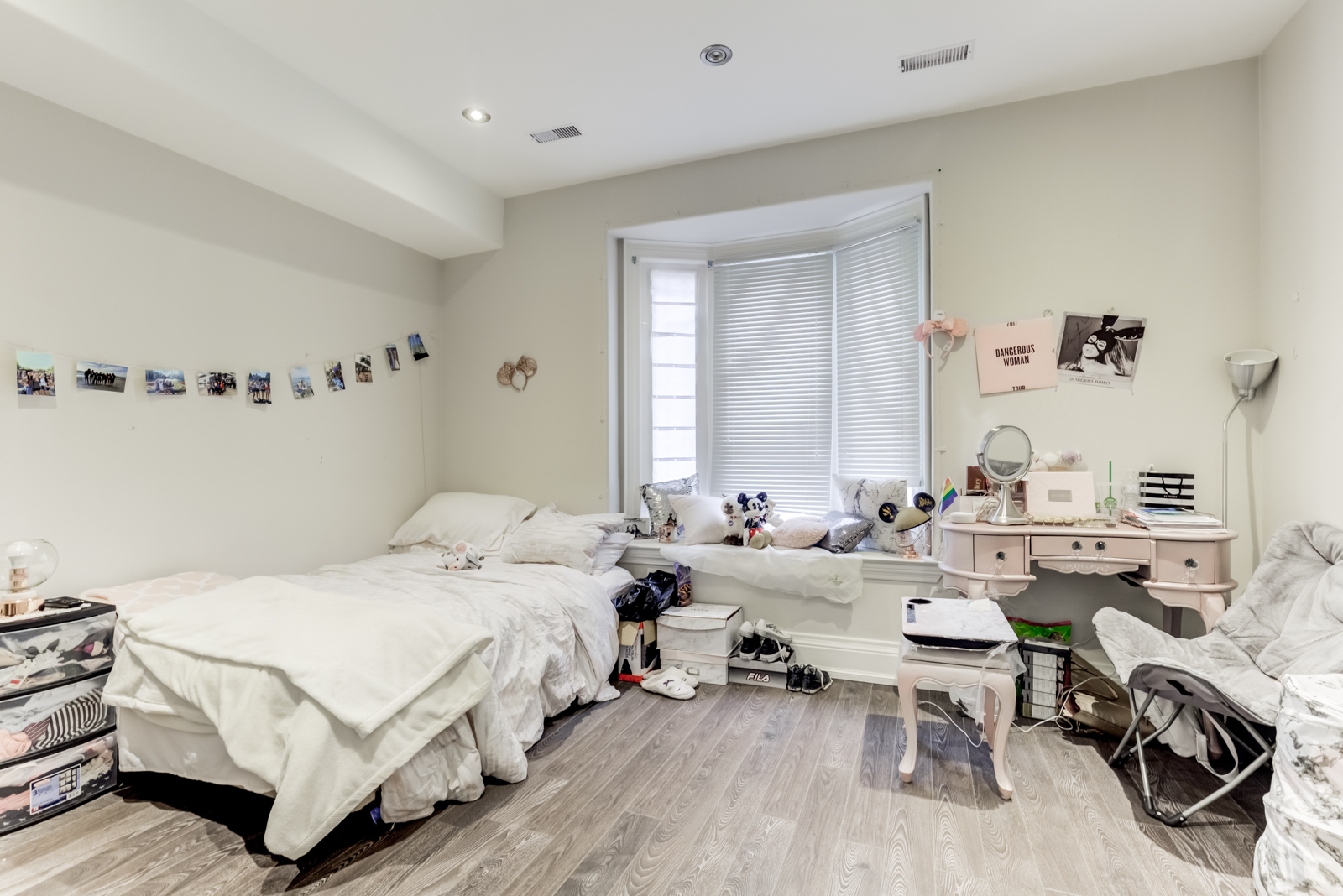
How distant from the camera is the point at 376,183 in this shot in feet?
9.94

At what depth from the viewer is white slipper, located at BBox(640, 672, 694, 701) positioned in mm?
2914

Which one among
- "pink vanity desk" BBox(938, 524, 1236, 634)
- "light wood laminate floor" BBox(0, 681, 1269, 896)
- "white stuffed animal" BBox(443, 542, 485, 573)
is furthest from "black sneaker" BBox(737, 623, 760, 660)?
"white stuffed animal" BBox(443, 542, 485, 573)

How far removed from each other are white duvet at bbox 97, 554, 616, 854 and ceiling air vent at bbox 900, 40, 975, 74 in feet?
8.52

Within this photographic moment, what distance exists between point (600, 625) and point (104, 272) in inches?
95.1

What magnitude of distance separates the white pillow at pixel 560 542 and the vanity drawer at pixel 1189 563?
2359mm

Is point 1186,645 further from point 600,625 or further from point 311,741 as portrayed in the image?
point 311,741

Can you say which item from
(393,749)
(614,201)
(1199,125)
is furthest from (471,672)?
(1199,125)

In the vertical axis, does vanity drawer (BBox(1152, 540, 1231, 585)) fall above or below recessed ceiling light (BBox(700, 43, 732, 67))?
below

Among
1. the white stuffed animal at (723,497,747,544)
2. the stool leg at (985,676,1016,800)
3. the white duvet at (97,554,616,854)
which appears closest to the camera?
the white duvet at (97,554,616,854)

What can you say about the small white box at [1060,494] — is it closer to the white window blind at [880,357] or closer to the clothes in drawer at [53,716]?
the white window blind at [880,357]

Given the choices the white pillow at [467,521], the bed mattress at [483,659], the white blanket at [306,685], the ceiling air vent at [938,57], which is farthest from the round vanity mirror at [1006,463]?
the white pillow at [467,521]

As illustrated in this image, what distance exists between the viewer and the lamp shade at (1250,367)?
2.49m

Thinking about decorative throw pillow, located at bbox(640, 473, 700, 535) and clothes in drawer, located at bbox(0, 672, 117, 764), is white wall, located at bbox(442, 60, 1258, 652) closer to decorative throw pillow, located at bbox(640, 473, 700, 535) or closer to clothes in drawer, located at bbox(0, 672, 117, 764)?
decorative throw pillow, located at bbox(640, 473, 700, 535)

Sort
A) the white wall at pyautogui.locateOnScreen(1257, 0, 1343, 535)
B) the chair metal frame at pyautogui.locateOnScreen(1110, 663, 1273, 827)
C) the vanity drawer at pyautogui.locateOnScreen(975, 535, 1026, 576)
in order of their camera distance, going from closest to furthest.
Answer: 1. the chair metal frame at pyautogui.locateOnScreen(1110, 663, 1273, 827)
2. the white wall at pyautogui.locateOnScreen(1257, 0, 1343, 535)
3. the vanity drawer at pyautogui.locateOnScreen(975, 535, 1026, 576)
